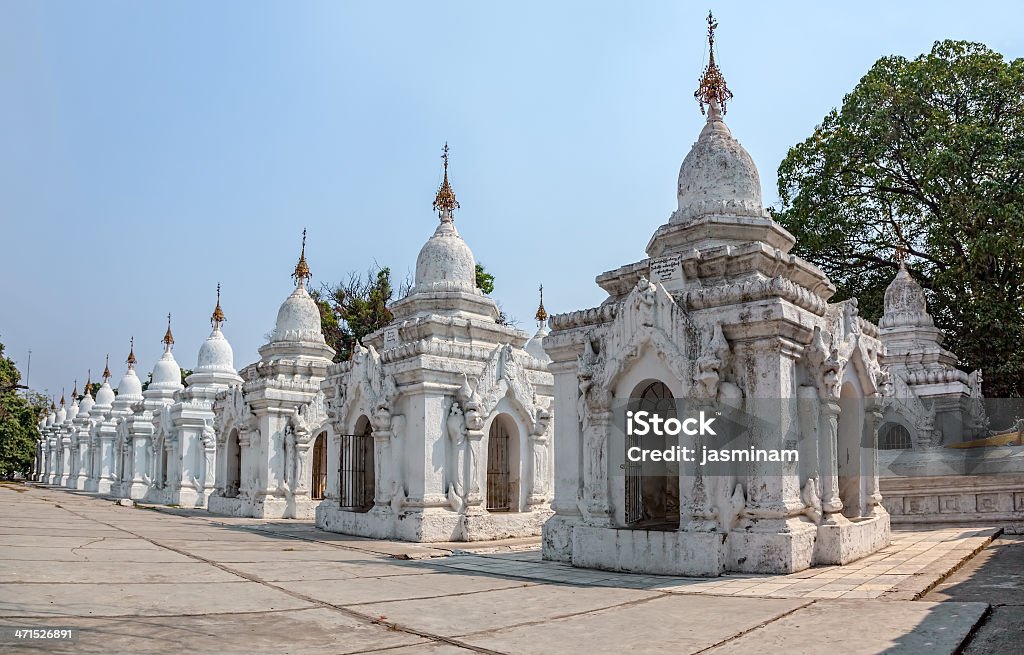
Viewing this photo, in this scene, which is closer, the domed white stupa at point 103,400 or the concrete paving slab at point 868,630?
the concrete paving slab at point 868,630

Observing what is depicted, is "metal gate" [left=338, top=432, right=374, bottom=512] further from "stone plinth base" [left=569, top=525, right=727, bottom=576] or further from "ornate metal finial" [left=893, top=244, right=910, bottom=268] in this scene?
"ornate metal finial" [left=893, top=244, right=910, bottom=268]

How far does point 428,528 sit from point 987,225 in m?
15.9

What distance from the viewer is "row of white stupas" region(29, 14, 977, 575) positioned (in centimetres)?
1011

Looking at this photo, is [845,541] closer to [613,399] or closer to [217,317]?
[613,399]

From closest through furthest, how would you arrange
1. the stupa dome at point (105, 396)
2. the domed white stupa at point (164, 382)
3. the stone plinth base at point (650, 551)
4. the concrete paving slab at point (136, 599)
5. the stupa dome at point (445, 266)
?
the concrete paving slab at point (136, 599) → the stone plinth base at point (650, 551) → the stupa dome at point (445, 266) → the domed white stupa at point (164, 382) → the stupa dome at point (105, 396)

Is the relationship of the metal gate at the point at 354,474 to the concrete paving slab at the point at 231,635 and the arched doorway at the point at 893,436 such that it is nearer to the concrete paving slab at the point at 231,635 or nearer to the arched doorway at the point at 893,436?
the concrete paving slab at the point at 231,635

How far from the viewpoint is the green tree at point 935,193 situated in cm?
2162

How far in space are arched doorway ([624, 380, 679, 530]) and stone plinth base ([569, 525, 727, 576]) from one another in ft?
1.83

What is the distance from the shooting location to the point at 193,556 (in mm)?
11688

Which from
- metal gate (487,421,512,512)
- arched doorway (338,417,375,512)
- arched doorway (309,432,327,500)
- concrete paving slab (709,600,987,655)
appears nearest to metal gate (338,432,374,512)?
arched doorway (338,417,375,512)

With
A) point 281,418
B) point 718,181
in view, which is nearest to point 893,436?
point 718,181

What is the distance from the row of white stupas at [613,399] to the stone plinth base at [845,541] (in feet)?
0.08

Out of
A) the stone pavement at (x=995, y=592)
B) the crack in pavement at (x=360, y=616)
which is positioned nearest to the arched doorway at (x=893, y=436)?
the stone pavement at (x=995, y=592)

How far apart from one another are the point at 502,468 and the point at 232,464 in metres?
9.94
